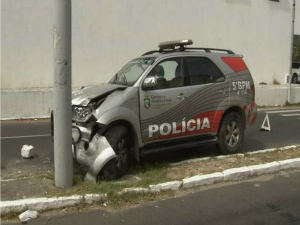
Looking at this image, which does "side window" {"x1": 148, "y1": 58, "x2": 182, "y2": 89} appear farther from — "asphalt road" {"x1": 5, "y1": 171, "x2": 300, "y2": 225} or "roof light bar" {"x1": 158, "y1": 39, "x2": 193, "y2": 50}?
"asphalt road" {"x1": 5, "y1": 171, "x2": 300, "y2": 225}

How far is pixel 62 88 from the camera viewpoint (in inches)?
181

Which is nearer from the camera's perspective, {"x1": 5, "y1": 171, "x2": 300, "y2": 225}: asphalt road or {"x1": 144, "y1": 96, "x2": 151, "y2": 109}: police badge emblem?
{"x1": 5, "y1": 171, "x2": 300, "y2": 225}: asphalt road

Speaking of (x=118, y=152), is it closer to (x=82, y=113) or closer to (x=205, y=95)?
(x=82, y=113)

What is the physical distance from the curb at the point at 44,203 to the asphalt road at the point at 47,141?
1.62 m

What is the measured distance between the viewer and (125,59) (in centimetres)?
1484

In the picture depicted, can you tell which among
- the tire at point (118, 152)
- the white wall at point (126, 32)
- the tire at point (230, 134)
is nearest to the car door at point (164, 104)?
the tire at point (118, 152)

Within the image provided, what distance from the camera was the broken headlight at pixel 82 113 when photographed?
5109 mm

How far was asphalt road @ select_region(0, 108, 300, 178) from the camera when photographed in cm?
639

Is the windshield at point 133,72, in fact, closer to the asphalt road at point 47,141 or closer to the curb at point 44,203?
the asphalt road at point 47,141

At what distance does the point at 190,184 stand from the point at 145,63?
7.56 ft

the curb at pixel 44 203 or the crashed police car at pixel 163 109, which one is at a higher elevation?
the crashed police car at pixel 163 109

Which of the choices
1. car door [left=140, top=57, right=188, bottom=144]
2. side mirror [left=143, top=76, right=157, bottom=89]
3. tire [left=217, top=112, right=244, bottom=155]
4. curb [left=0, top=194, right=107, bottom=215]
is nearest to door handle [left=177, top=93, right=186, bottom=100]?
car door [left=140, top=57, right=188, bottom=144]

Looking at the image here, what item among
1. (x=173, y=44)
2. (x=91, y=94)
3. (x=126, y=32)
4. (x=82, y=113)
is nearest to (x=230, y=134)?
(x=173, y=44)

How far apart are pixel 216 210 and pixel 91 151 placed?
201 cm
